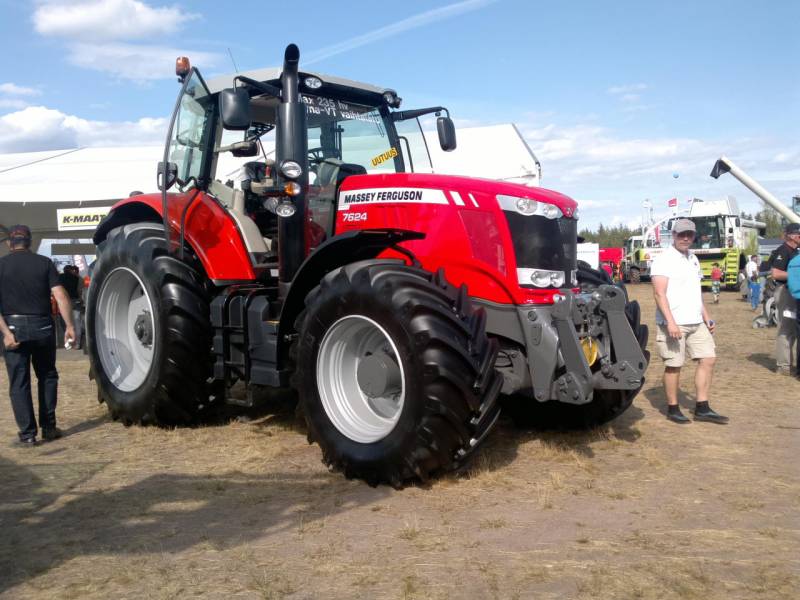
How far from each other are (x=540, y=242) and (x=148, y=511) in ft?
9.36

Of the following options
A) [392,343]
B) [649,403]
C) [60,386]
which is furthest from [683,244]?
[60,386]

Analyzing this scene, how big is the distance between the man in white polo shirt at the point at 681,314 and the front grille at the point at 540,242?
1384mm

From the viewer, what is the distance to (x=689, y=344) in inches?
245

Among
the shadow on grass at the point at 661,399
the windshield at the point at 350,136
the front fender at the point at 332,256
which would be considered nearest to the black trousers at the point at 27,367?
the front fender at the point at 332,256

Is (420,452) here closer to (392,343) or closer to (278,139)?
(392,343)

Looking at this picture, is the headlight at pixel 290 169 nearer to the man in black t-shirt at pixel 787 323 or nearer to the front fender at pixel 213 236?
the front fender at pixel 213 236

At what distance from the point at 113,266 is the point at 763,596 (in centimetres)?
534

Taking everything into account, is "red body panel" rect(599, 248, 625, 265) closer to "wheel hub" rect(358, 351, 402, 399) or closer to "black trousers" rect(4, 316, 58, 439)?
"black trousers" rect(4, 316, 58, 439)

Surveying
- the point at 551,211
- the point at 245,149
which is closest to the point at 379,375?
the point at 551,211

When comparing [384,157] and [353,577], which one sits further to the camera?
[384,157]

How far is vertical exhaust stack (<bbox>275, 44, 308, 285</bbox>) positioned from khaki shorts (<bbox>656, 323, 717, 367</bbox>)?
305 centimetres

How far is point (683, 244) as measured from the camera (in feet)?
20.2

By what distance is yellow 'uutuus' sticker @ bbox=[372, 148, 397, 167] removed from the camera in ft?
19.7

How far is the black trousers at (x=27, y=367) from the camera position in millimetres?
5812
